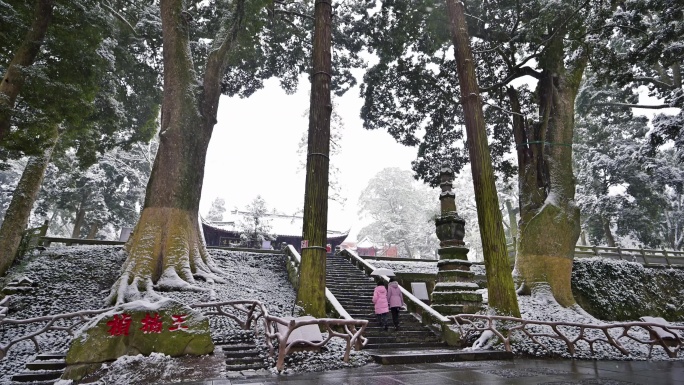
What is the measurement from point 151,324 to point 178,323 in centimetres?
35

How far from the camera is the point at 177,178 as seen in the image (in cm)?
997

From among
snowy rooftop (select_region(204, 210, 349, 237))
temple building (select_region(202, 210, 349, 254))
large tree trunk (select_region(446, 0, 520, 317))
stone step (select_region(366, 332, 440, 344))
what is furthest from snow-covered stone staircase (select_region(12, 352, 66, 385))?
snowy rooftop (select_region(204, 210, 349, 237))

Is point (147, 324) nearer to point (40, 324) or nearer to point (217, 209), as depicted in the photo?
point (40, 324)

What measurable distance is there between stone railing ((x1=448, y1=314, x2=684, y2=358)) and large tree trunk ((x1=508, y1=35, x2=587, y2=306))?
281 cm

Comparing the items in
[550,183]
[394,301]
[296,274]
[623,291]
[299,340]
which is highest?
[550,183]

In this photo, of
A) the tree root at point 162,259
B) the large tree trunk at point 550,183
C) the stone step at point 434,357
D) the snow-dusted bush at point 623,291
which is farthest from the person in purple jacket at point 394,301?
the snow-dusted bush at point 623,291

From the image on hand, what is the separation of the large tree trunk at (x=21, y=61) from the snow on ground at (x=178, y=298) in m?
3.85

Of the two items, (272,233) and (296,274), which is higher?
(272,233)

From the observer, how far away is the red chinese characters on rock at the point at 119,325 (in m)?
4.96

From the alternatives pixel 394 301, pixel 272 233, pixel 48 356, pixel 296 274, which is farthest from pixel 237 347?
pixel 272 233

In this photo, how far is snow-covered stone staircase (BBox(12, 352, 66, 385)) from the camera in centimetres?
489

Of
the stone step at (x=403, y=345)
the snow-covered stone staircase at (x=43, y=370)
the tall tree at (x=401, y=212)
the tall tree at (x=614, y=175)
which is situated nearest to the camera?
the snow-covered stone staircase at (x=43, y=370)

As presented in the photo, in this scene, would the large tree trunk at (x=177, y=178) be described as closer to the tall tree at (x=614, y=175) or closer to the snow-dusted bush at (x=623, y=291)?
the snow-dusted bush at (x=623, y=291)

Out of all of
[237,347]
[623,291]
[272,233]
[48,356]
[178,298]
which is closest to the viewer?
[48,356]
